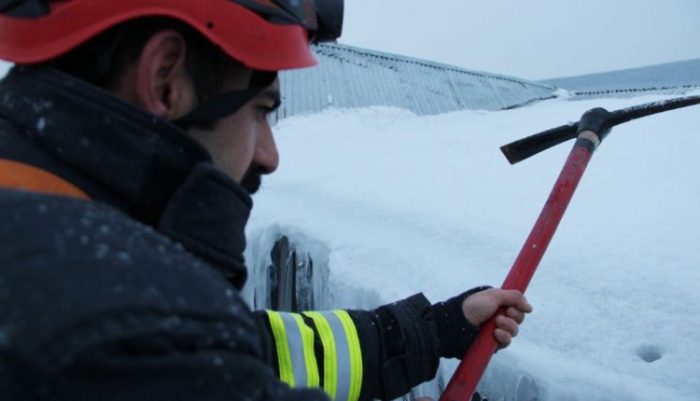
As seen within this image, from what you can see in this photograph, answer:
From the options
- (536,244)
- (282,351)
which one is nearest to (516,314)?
(536,244)

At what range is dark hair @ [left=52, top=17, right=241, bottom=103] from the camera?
0.78 m

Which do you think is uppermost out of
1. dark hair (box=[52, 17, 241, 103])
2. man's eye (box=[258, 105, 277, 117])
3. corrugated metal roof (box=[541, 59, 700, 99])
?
corrugated metal roof (box=[541, 59, 700, 99])

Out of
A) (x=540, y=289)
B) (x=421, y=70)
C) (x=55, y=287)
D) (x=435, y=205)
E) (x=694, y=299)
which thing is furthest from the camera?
(x=421, y=70)

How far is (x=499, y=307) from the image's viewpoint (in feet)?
4.36

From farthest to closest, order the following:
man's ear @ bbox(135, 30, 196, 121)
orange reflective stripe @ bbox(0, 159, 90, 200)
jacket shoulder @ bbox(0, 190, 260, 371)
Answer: man's ear @ bbox(135, 30, 196, 121) < orange reflective stripe @ bbox(0, 159, 90, 200) < jacket shoulder @ bbox(0, 190, 260, 371)

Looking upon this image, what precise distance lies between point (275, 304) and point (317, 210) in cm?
50

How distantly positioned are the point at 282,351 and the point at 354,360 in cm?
18

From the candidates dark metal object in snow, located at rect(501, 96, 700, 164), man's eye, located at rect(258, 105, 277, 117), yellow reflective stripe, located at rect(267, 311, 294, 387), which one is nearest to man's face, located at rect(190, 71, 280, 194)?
man's eye, located at rect(258, 105, 277, 117)

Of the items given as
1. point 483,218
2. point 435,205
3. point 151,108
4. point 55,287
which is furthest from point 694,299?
point 55,287

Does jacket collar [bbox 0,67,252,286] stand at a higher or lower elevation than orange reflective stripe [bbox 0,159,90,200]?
higher

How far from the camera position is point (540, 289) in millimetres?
1745

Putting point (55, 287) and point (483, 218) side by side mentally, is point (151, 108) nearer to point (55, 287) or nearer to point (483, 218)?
point (55, 287)

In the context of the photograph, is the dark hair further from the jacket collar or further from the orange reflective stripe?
the orange reflective stripe

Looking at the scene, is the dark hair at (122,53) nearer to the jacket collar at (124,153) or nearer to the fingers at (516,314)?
the jacket collar at (124,153)
